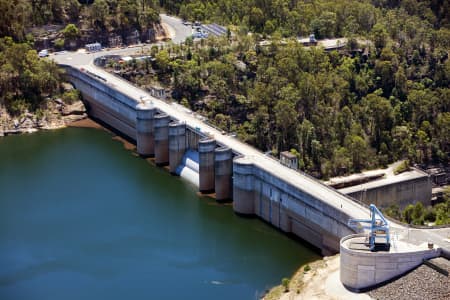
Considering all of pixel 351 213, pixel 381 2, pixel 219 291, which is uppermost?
pixel 381 2

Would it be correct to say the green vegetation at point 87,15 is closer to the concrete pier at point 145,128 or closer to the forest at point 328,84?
the forest at point 328,84

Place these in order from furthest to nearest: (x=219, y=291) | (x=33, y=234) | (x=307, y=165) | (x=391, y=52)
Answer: (x=391, y=52), (x=307, y=165), (x=33, y=234), (x=219, y=291)

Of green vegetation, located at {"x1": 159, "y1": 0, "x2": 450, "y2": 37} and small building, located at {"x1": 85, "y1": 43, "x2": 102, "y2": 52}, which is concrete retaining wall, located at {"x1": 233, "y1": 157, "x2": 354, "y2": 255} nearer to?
green vegetation, located at {"x1": 159, "y1": 0, "x2": 450, "y2": 37}

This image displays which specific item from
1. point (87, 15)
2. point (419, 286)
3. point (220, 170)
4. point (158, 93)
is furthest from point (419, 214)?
point (87, 15)

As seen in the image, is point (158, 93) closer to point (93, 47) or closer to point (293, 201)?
point (93, 47)

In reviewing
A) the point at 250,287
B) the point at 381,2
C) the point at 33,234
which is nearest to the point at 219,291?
the point at 250,287

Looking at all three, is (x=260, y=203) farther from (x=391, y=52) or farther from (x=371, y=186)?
(x=391, y=52)
